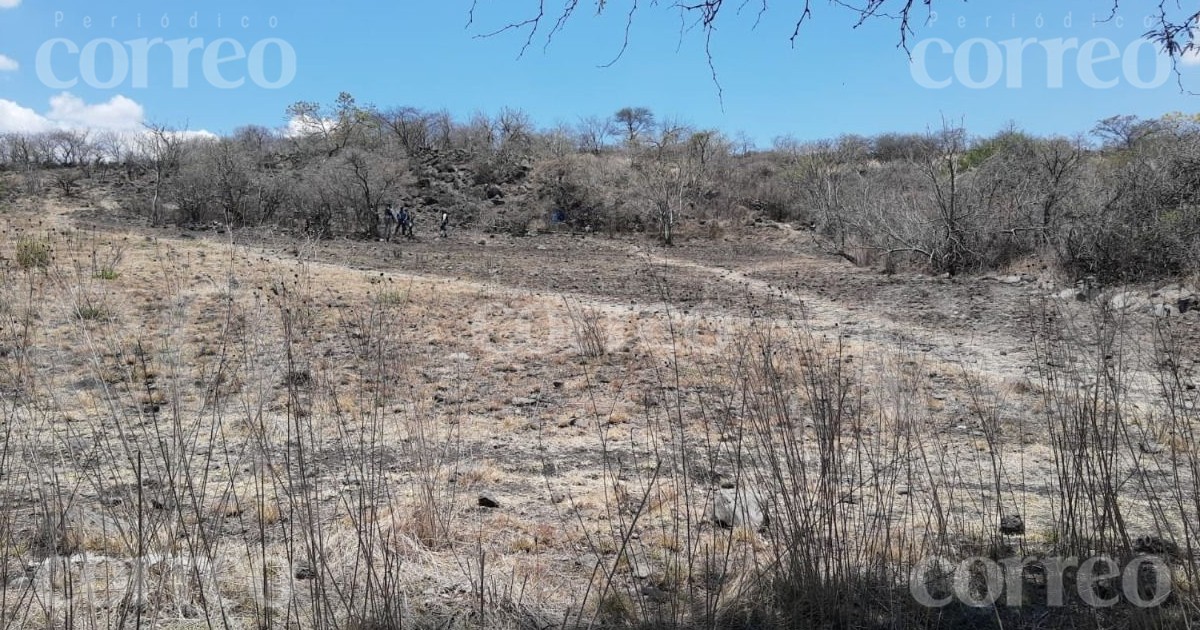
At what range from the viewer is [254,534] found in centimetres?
301

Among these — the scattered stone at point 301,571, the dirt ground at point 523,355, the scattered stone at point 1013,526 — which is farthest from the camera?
the dirt ground at point 523,355

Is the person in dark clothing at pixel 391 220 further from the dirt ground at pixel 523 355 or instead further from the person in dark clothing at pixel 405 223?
the dirt ground at pixel 523 355

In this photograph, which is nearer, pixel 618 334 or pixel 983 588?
pixel 983 588

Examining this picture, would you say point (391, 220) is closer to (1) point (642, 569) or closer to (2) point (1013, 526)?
(1) point (642, 569)

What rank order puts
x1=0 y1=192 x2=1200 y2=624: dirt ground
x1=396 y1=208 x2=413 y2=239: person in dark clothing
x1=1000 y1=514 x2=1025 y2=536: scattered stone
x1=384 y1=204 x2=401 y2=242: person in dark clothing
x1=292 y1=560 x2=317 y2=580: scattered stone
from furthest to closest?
x1=384 y1=204 x2=401 y2=242: person in dark clothing, x1=396 y1=208 x2=413 y2=239: person in dark clothing, x1=0 y1=192 x2=1200 y2=624: dirt ground, x1=1000 y1=514 x2=1025 y2=536: scattered stone, x1=292 y1=560 x2=317 y2=580: scattered stone

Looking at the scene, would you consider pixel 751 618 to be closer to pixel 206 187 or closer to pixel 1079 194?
pixel 1079 194

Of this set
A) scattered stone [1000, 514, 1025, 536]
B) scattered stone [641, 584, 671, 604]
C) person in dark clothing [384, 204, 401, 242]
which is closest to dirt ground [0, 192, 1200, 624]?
scattered stone [1000, 514, 1025, 536]

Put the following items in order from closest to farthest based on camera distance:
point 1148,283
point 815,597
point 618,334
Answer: point 815,597 < point 618,334 < point 1148,283

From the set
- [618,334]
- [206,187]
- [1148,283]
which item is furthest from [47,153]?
[1148,283]

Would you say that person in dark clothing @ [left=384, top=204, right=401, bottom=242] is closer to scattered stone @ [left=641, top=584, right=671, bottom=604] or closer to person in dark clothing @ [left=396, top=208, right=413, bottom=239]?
person in dark clothing @ [left=396, top=208, right=413, bottom=239]

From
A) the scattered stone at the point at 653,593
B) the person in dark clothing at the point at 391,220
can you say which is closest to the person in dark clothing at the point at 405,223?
the person in dark clothing at the point at 391,220

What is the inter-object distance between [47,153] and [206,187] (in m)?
31.6

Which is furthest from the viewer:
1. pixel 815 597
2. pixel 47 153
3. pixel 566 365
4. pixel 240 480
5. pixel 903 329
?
pixel 47 153

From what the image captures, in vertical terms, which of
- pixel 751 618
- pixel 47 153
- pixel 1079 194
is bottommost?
pixel 751 618
